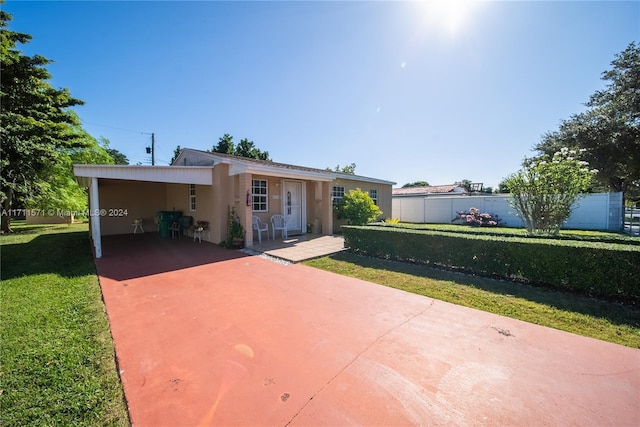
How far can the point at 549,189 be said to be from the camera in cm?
751

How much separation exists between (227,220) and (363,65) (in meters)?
7.15

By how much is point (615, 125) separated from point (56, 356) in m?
24.8

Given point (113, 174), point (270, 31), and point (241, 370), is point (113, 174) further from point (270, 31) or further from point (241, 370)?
point (241, 370)

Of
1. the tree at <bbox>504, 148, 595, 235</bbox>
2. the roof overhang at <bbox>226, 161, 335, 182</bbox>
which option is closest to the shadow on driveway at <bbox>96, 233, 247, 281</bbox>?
the roof overhang at <bbox>226, 161, 335, 182</bbox>

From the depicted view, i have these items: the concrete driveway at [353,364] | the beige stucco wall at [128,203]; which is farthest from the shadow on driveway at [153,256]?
the beige stucco wall at [128,203]

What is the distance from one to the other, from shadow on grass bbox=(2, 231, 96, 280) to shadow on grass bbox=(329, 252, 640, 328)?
718cm

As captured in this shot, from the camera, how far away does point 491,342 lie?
3047mm

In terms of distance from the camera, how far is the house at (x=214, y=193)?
26.3 feet

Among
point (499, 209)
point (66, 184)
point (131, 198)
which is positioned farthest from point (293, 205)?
point (66, 184)

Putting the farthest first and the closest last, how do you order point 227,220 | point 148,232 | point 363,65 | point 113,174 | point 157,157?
point 157,157
point 148,232
point 227,220
point 363,65
point 113,174

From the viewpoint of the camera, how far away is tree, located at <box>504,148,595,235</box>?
729 centimetres

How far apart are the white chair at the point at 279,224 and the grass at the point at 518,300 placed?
4.41m

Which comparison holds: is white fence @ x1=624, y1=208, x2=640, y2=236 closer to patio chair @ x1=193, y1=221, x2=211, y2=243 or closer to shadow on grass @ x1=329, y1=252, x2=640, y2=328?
shadow on grass @ x1=329, y1=252, x2=640, y2=328

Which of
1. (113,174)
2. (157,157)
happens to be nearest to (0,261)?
(113,174)
